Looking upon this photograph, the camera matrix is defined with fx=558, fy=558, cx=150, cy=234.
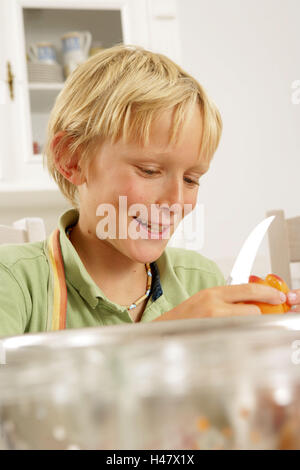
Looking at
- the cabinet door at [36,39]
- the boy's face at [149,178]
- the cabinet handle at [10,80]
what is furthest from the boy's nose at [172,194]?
the cabinet handle at [10,80]

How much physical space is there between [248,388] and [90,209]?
0.58 metres

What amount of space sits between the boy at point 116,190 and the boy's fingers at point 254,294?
0.88 feet

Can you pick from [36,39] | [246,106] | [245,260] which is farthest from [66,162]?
[246,106]

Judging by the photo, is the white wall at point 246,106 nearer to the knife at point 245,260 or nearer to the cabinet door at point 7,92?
the cabinet door at point 7,92

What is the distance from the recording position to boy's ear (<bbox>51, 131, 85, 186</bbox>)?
72 centimetres

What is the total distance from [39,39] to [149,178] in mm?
1399

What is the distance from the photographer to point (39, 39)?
1.84 metres

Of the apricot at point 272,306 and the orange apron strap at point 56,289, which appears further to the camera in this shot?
the orange apron strap at point 56,289

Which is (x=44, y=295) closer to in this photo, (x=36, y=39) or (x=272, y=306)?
(x=272, y=306)

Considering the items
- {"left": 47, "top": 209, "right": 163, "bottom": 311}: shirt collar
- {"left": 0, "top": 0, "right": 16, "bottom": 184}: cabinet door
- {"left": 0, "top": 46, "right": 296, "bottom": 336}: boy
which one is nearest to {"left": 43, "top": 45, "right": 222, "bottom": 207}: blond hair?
{"left": 0, "top": 46, "right": 296, "bottom": 336}: boy

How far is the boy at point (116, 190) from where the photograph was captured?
623 millimetres

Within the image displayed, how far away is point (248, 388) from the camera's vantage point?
0.45 ft

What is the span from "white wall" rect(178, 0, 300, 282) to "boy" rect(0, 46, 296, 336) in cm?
127

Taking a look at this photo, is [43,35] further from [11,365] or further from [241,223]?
[11,365]
